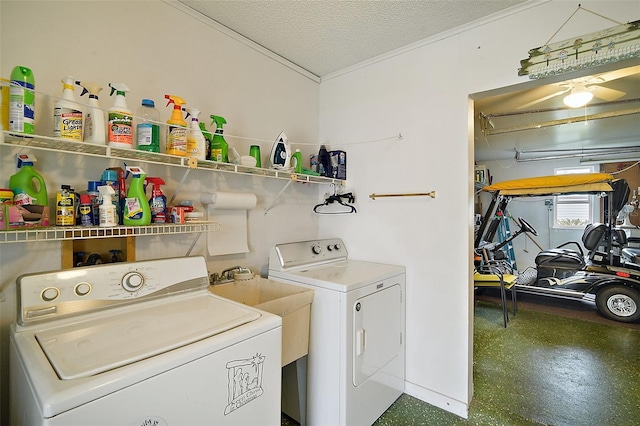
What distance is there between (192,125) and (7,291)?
1.01m

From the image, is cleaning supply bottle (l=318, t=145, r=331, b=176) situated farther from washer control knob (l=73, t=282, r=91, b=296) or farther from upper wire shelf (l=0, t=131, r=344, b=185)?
washer control knob (l=73, t=282, r=91, b=296)

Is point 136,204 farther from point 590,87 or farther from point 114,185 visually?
point 590,87

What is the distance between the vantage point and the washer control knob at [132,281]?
119 cm

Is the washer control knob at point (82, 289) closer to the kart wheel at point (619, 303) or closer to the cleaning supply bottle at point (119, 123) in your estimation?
the cleaning supply bottle at point (119, 123)

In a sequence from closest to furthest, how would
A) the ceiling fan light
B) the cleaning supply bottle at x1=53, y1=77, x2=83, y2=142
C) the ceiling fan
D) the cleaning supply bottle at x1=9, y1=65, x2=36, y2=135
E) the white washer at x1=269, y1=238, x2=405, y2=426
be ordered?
the cleaning supply bottle at x1=9, y1=65, x2=36, y2=135 < the cleaning supply bottle at x1=53, y1=77, x2=83, y2=142 < the white washer at x1=269, y1=238, x2=405, y2=426 < the ceiling fan < the ceiling fan light

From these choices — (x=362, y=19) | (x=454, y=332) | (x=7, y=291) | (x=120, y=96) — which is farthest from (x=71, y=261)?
(x=454, y=332)

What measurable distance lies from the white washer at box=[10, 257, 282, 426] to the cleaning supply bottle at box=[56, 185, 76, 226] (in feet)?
0.63

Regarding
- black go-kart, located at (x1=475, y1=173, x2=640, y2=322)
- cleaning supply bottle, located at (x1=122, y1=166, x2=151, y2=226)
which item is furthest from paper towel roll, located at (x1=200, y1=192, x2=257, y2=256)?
black go-kart, located at (x1=475, y1=173, x2=640, y2=322)

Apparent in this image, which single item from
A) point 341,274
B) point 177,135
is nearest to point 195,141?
point 177,135

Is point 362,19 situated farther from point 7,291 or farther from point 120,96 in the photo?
point 7,291

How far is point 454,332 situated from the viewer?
1898 mm

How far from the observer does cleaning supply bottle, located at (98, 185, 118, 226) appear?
1.17 m

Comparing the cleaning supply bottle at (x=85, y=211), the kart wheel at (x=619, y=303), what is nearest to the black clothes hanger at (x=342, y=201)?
the cleaning supply bottle at (x=85, y=211)

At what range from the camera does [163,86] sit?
1.60 metres
